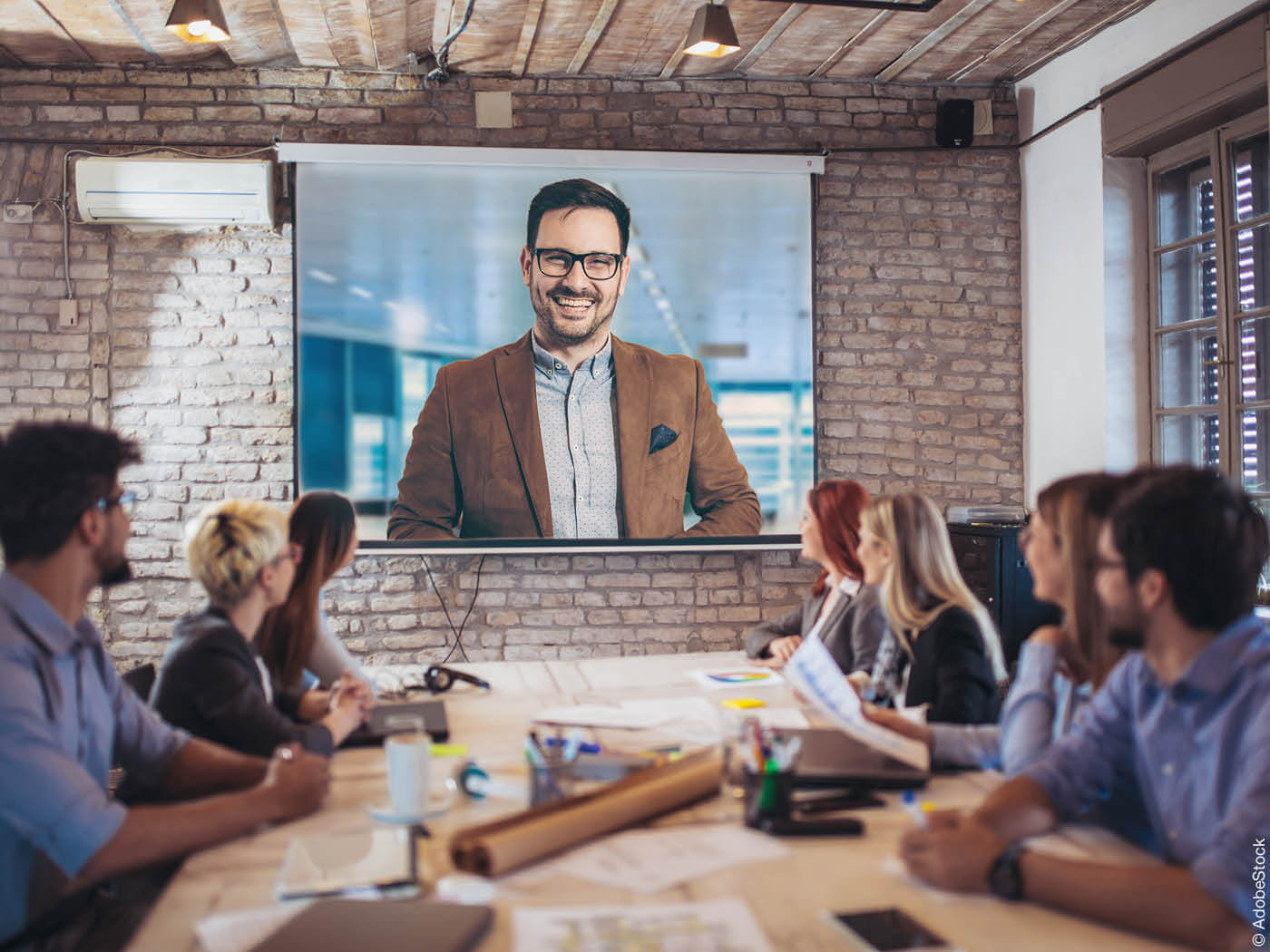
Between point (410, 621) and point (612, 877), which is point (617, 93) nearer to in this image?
point (410, 621)

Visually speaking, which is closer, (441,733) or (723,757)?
(723,757)

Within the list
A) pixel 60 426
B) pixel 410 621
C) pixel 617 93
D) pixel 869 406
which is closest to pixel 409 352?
pixel 410 621

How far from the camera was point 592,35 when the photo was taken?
14.1 ft

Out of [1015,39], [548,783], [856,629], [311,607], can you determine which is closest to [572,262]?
[1015,39]

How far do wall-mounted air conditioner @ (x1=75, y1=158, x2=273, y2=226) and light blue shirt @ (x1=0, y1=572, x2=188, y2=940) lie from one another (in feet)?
10.6

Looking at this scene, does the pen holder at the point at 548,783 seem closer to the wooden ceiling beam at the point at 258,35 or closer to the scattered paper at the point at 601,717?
the scattered paper at the point at 601,717

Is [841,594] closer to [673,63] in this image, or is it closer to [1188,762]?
[1188,762]

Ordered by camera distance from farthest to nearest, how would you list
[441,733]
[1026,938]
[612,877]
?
[441,733] → [612,877] → [1026,938]

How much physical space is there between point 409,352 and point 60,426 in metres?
3.04

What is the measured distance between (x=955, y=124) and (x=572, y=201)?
190 cm

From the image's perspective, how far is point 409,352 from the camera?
181 inches

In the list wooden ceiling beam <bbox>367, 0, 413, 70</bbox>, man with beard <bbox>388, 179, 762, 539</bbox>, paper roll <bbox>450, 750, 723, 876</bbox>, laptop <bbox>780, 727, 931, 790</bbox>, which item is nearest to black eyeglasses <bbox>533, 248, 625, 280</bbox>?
man with beard <bbox>388, 179, 762, 539</bbox>

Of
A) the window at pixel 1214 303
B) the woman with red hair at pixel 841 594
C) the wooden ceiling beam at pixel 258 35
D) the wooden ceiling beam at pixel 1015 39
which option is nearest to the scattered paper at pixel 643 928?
the woman with red hair at pixel 841 594

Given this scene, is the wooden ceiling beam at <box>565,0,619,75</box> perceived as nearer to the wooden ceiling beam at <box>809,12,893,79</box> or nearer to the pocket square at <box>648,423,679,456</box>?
the wooden ceiling beam at <box>809,12,893,79</box>
